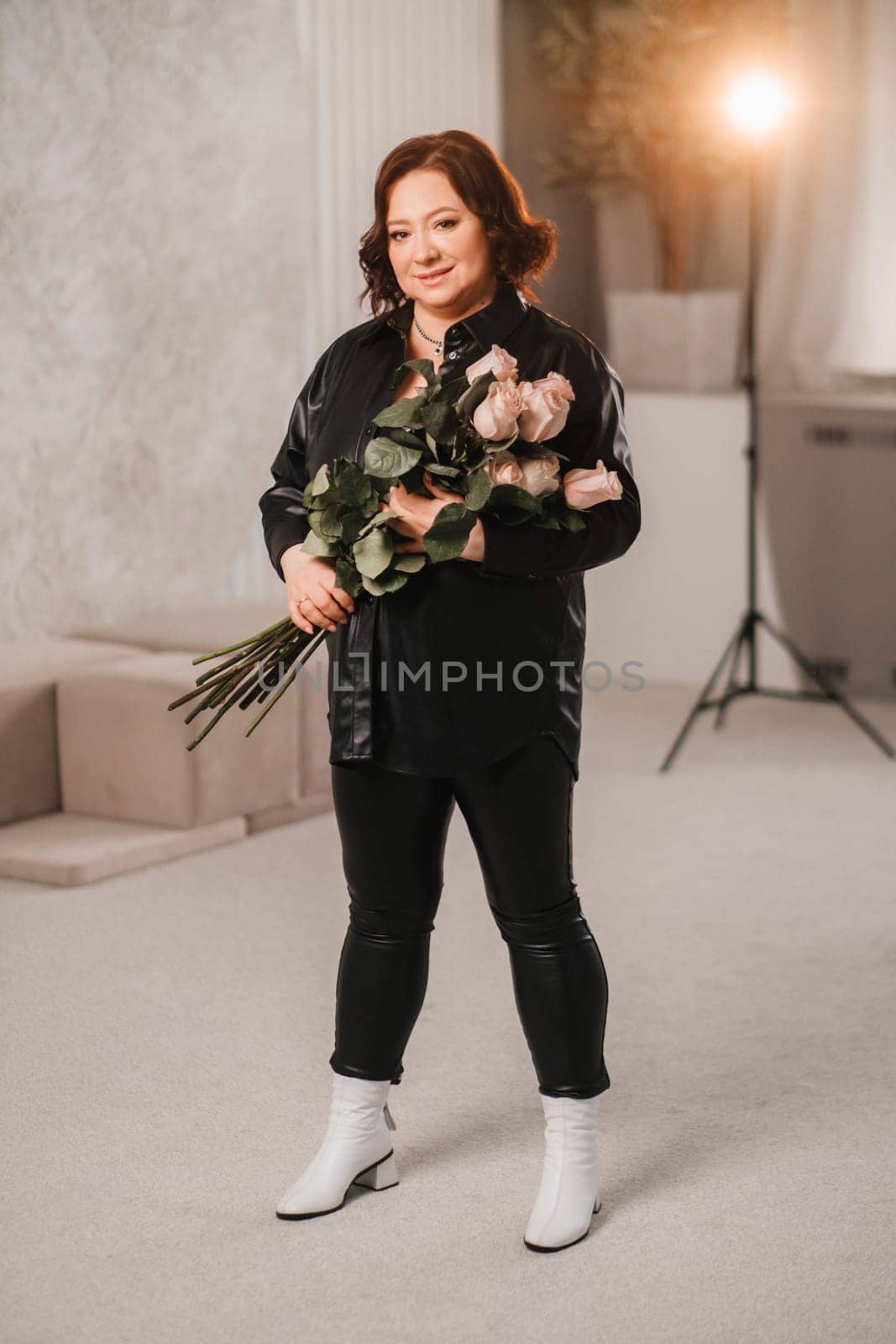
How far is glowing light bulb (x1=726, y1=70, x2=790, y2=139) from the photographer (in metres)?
4.62

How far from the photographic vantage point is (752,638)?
5180 mm

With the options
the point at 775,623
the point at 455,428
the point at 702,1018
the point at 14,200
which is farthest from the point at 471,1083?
the point at 775,623

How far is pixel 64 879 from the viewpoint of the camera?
366 cm

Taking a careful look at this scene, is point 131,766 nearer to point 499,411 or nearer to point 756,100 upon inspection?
point 499,411

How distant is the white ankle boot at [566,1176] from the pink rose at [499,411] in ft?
2.74

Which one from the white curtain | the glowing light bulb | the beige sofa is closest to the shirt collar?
the beige sofa

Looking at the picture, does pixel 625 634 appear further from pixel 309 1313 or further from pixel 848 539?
pixel 309 1313

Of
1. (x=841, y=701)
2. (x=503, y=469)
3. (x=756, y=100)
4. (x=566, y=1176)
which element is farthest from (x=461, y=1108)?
(x=756, y=100)

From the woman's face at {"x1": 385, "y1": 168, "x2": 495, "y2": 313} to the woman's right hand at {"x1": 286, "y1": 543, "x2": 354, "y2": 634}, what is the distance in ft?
1.10

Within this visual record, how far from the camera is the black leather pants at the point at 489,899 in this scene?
6.83 feet

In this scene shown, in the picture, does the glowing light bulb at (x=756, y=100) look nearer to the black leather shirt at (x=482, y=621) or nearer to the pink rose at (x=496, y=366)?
the black leather shirt at (x=482, y=621)

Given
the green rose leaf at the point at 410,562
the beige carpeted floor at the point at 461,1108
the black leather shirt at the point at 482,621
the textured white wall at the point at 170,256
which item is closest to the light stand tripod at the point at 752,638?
the beige carpeted floor at the point at 461,1108

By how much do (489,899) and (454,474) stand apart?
0.54 metres

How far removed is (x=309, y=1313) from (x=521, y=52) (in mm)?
4922
